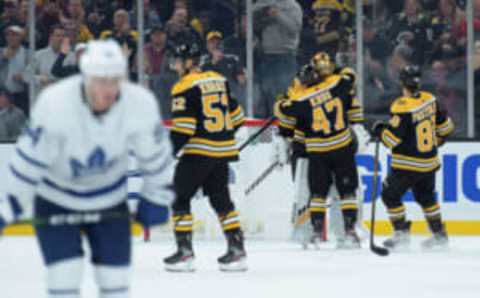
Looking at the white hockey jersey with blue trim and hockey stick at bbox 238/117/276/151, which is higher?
the white hockey jersey with blue trim

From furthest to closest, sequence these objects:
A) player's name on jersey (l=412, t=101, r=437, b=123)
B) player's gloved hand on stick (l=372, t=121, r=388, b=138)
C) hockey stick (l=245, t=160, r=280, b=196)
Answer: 1. hockey stick (l=245, t=160, r=280, b=196)
2. player's gloved hand on stick (l=372, t=121, r=388, b=138)
3. player's name on jersey (l=412, t=101, r=437, b=123)

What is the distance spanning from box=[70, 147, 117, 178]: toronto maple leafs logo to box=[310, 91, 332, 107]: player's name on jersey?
474 centimetres

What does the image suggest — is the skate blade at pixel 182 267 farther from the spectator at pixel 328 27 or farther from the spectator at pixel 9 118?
the spectator at pixel 328 27

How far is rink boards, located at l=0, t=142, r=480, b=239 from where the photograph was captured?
11.1 meters

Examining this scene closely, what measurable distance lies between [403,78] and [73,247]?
512 centimetres

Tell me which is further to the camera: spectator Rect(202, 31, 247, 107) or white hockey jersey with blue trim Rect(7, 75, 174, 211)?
spectator Rect(202, 31, 247, 107)

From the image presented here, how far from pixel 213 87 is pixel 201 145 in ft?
1.14

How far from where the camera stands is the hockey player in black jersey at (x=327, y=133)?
973cm

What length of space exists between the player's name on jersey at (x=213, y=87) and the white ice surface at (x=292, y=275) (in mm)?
1069

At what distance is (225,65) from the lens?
12266mm

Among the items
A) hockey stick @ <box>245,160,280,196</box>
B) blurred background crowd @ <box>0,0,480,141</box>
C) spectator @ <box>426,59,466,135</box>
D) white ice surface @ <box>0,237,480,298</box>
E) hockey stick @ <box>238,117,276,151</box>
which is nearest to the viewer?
white ice surface @ <box>0,237,480,298</box>

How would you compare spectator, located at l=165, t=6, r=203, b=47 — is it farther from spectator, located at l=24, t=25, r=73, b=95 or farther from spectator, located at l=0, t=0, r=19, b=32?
spectator, located at l=0, t=0, r=19, b=32

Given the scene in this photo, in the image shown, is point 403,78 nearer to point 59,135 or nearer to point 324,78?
point 324,78

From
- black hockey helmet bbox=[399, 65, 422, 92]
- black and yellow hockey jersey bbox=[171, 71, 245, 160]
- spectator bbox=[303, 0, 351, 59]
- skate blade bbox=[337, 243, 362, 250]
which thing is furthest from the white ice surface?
spectator bbox=[303, 0, 351, 59]
